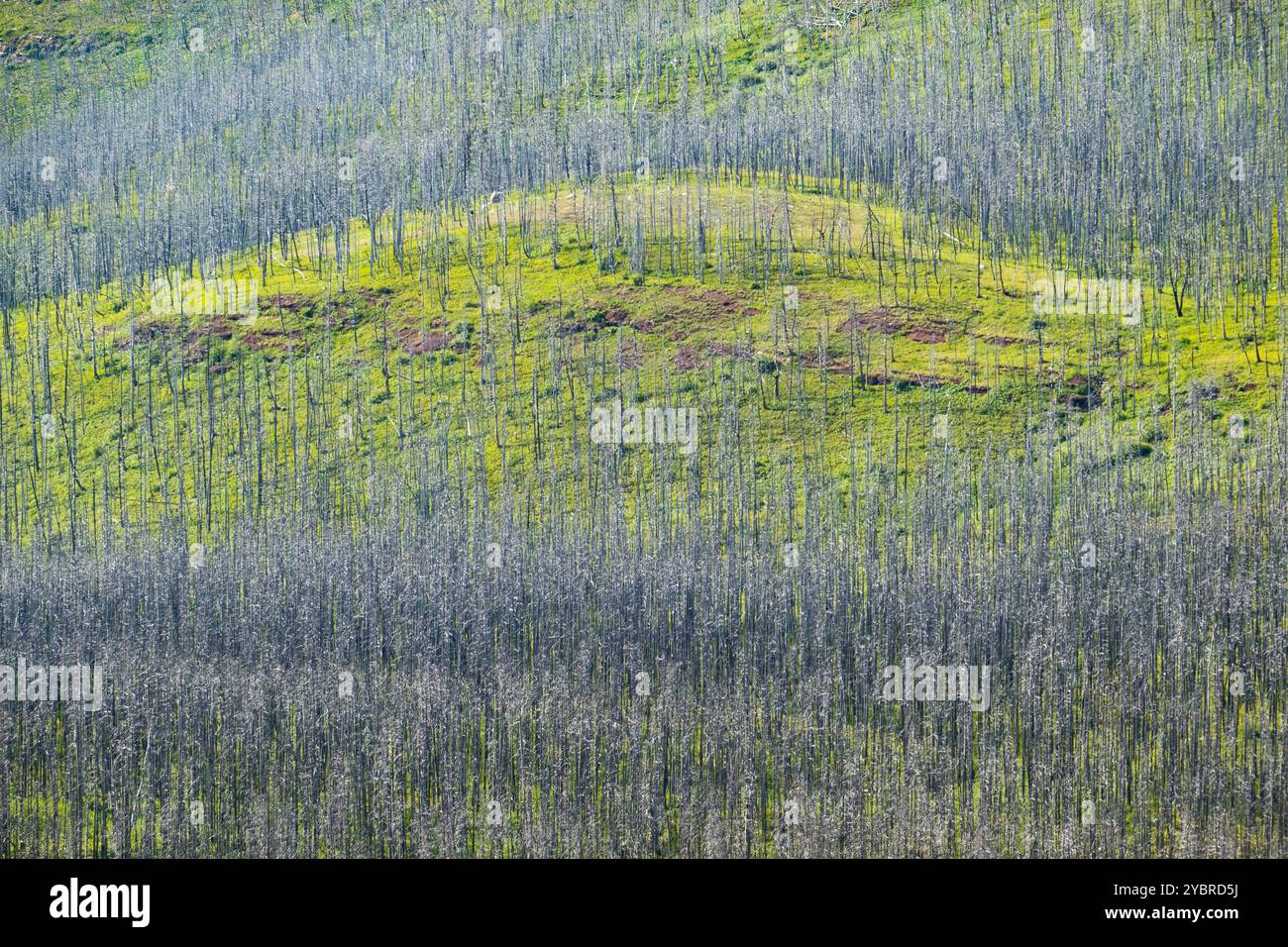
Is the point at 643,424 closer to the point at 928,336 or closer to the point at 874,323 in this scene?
the point at 874,323

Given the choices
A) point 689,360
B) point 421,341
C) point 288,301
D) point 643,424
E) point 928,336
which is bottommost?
point 643,424

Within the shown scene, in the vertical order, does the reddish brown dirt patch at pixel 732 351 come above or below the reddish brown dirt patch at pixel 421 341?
below

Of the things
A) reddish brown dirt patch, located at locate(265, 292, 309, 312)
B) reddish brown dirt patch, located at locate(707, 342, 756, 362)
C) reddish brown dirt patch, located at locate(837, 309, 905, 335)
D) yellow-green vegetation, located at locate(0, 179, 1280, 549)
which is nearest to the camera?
yellow-green vegetation, located at locate(0, 179, 1280, 549)

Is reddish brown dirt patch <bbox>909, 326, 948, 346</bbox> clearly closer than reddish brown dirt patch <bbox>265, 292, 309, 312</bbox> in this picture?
Yes

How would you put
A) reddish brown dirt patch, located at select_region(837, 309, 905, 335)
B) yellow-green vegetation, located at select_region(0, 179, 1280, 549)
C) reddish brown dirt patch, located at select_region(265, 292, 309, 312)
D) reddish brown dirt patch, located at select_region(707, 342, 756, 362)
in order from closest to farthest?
yellow-green vegetation, located at select_region(0, 179, 1280, 549) → reddish brown dirt patch, located at select_region(707, 342, 756, 362) → reddish brown dirt patch, located at select_region(837, 309, 905, 335) → reddish brown dirt patch, located at select_region(265, 292, 309, 312)

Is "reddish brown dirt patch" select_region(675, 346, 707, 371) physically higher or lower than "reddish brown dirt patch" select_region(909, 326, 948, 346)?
lower

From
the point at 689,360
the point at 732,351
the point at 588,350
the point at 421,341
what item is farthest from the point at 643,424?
the point at 421,341

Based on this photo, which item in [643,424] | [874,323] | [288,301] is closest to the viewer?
[643,424]

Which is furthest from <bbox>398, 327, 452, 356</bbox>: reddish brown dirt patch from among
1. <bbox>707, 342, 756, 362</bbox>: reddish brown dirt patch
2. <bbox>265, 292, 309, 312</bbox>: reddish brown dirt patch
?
<bbox>707, 342, 756, 362</bbox>: reddish brown dirt patch

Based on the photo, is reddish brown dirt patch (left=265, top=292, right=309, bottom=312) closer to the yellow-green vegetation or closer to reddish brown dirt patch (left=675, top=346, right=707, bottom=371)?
the yellow-green vegetation

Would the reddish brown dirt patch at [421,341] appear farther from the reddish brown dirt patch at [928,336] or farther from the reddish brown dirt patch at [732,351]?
the reddish brown dirt patch at [928,336]

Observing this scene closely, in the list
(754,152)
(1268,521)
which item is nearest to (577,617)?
(754,152)

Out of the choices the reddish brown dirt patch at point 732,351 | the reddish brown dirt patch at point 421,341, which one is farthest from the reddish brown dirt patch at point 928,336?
the reddish brown dirt patch at point 421,341

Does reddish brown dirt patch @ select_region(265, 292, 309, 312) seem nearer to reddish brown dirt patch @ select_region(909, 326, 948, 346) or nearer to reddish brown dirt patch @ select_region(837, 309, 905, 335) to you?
reddish brown dirt patch @ select_region(837, 309, 905, 335)
